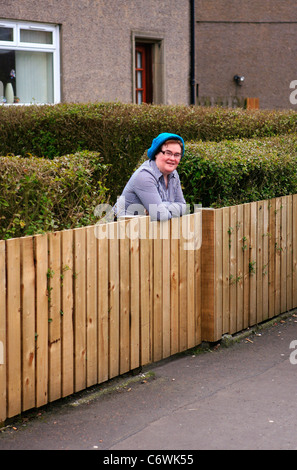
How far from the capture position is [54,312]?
4.99m

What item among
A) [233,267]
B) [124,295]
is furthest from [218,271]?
[124,295]

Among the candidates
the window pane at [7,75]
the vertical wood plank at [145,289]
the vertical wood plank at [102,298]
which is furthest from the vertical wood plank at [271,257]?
the window pane at [7,75]

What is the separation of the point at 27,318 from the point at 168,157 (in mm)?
2144

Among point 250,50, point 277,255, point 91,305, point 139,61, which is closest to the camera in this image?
point 91,305

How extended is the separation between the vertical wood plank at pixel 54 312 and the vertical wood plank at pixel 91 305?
320mm

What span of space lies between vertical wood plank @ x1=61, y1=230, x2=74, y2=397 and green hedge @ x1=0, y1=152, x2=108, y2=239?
19cm

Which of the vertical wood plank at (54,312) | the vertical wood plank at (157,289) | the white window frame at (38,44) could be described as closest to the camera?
the vertical wood plank at (54,312)

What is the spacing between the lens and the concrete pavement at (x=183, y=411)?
179 inches

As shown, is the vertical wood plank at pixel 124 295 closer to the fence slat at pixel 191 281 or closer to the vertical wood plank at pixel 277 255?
the fence slat at pixel 191 281

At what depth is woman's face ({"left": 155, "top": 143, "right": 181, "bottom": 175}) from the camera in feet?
20.6

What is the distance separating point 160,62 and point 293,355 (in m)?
11.8

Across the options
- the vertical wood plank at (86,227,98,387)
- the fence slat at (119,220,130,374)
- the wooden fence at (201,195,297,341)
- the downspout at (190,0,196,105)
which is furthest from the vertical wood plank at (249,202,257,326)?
the downspout at (190,0,196,105)

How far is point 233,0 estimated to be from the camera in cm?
2361

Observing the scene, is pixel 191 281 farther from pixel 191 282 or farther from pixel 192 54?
pixel 192 54
